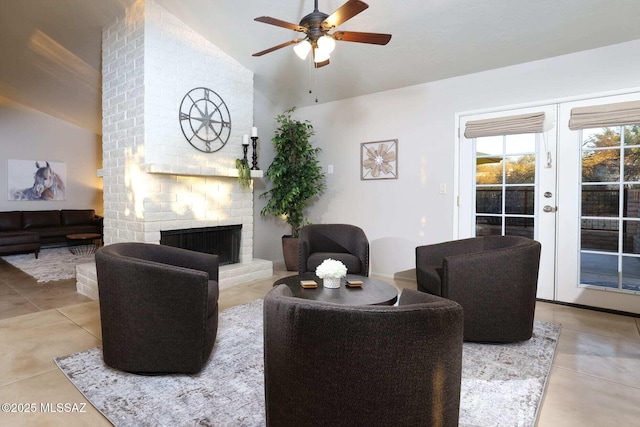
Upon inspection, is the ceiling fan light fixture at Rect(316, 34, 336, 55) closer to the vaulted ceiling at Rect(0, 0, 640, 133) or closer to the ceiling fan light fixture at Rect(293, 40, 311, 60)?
the ceiling fan light fixture at Rect(293, 40, 311, 60)

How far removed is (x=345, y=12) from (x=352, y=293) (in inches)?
72.9

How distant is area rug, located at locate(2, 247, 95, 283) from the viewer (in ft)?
14.7

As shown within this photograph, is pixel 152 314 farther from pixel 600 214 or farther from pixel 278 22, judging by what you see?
pixel 600 214

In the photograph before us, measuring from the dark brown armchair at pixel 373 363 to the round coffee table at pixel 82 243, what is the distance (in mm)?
6423

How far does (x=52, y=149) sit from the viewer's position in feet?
23.7

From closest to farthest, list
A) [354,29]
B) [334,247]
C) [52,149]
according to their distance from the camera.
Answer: [354,29] < [334,247] < [52,149]

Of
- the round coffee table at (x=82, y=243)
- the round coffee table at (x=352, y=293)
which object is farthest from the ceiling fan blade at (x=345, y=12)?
the round coffee table at (x=82, y=243)

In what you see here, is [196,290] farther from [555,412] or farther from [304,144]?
[304,144]

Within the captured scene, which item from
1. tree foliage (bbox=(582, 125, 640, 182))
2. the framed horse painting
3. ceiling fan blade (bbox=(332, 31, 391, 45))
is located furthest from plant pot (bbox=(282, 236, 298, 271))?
the framed horse painting

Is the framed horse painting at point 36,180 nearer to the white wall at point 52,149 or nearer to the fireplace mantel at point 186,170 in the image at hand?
the white wall at point 52,149

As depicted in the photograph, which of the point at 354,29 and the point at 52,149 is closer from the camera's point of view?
the point at 354,29

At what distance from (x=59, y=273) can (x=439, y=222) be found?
501 cm

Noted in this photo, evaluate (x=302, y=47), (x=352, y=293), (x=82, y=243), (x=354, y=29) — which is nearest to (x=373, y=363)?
(x=352, y=293)

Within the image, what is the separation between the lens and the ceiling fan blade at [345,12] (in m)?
2.06
